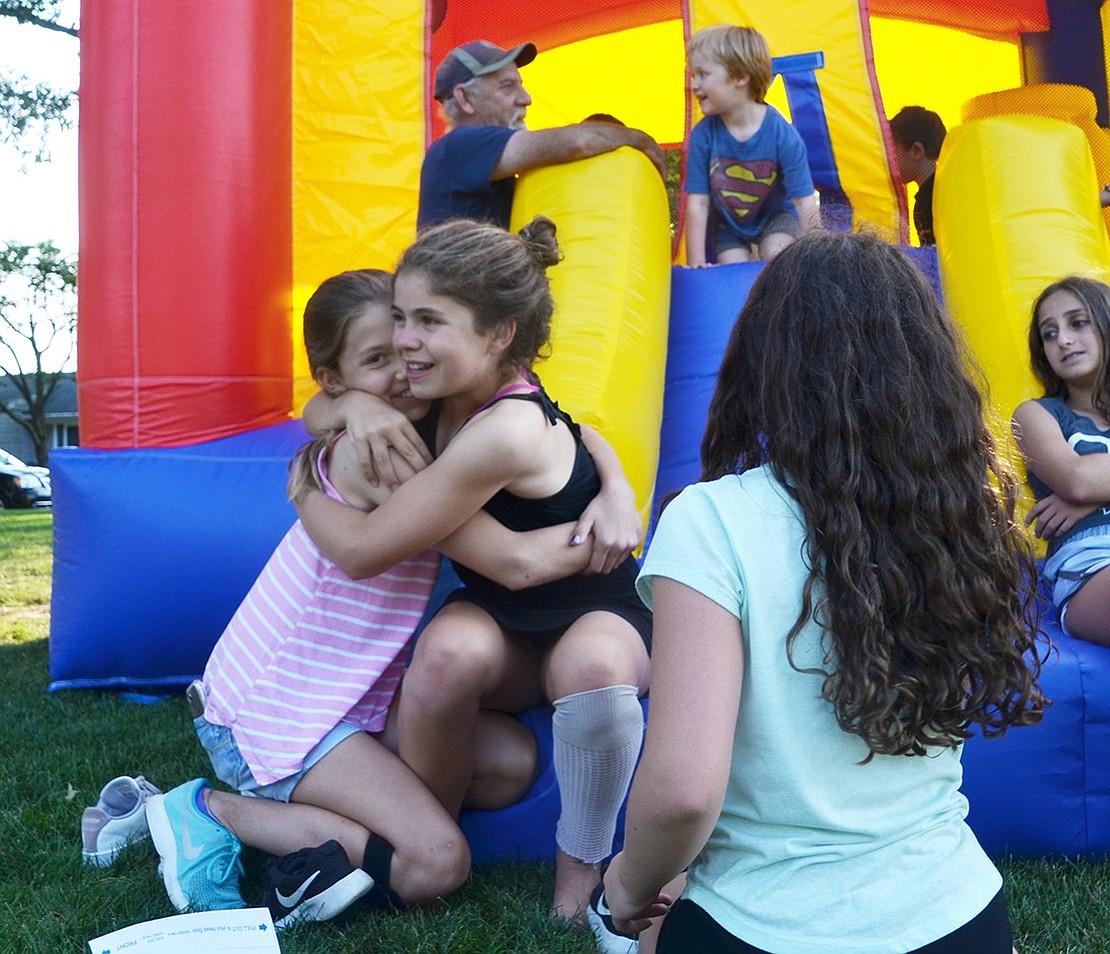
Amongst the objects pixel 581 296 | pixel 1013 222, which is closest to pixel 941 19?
pixel 1013 222

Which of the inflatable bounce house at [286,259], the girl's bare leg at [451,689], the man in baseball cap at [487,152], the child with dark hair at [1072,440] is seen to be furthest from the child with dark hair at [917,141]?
the girl's bare leg at [451,689]

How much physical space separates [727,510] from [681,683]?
15 centimetres

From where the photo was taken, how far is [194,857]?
1680 mm

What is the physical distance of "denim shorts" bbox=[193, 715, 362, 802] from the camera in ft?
5.55

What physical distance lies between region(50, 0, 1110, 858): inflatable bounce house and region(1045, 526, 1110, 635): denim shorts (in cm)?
14

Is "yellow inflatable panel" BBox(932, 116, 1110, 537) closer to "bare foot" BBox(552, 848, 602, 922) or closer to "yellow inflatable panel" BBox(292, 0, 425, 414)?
"bare foot" BBox(552, 848, 602, 922)

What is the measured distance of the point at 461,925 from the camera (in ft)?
5.21

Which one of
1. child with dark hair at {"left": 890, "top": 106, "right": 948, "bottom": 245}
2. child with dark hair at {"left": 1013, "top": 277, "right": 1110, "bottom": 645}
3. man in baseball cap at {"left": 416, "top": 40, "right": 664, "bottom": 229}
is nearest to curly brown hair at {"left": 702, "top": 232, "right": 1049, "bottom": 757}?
child with dark hair at {"left": 1013, "top": 277, "right": 1110, "bottom": 645}

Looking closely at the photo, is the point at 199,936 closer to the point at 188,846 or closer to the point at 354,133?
the point at 188,846

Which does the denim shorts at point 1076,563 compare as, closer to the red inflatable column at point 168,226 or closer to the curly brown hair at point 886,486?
the curly brown hair at point 886,486

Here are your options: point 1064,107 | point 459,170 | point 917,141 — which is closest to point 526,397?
→ point 459,170

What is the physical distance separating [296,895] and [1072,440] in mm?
1591

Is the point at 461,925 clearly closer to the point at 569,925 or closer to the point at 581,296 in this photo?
the point at 569,925

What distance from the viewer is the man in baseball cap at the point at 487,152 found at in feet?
10.1
